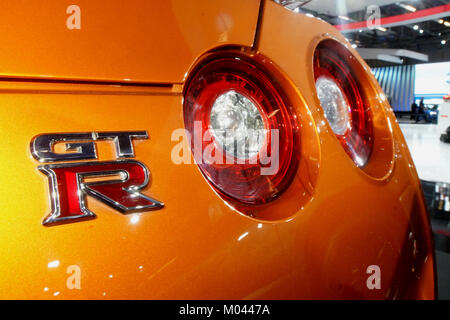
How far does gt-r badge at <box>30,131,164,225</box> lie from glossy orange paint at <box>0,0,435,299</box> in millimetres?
11

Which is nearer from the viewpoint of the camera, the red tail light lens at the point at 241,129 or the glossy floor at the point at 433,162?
the red tail light lens at the point at 241,129

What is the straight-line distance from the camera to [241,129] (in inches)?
26.7

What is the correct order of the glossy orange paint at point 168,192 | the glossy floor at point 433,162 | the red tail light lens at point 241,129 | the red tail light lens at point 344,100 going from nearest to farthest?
the glossy orange paint at point 168,192, the red tail light lens at point 241,129, the red tail light lens at point 344,100, the glossy floor at point 433,162

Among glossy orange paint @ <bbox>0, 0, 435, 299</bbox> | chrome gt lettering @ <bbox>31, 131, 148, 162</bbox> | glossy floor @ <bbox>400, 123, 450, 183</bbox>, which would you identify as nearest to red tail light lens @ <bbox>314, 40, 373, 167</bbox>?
glossy orange paint @ <bbox>0, 0, 435, 299</bbox>

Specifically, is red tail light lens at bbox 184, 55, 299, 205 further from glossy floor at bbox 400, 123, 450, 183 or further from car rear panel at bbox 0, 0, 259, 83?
glossy floor at bbox 400, 123, 450, 183

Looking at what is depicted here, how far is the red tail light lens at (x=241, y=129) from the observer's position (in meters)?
0.61

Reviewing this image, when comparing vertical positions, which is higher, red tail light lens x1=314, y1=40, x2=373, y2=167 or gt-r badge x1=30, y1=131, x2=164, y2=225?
red tail light lens x1=314, y1=40, x2=373, y2=167

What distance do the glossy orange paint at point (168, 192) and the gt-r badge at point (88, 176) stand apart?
0.01 meters

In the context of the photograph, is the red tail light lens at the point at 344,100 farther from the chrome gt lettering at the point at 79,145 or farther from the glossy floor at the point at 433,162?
the glossy floor at the point at 433,162

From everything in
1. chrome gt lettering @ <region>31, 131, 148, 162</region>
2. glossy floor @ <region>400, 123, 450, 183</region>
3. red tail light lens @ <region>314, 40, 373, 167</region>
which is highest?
red tail light lens @ <region>314, 40, 373, 167</region>

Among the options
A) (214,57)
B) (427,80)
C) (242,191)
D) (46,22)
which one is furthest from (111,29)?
(427,80)

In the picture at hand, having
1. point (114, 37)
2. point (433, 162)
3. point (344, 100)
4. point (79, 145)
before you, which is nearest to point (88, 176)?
point (79, 145)

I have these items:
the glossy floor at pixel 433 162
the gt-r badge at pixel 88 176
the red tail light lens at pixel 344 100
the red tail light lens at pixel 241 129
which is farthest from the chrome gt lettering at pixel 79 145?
the glossy floor at pixel 433 162

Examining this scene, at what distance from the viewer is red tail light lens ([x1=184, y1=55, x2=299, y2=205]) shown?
0.61 m
